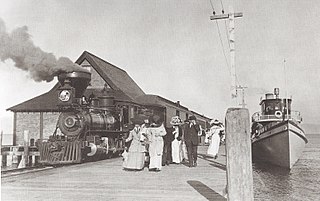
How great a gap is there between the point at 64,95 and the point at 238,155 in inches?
436

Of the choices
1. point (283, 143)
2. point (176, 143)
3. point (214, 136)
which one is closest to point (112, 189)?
point (176, 143)

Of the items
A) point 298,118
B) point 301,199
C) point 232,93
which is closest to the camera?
point 301,199

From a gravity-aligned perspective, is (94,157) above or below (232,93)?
below

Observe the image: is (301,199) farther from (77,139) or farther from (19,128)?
(19,128)

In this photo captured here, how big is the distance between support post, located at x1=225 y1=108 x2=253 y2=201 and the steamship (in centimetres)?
1564

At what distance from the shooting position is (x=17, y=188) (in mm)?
6551

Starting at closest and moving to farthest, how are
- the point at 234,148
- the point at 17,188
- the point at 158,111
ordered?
the point at 234,148
the point at 17,188
the point at 158,111

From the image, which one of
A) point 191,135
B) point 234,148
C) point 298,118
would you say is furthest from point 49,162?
point 298,118

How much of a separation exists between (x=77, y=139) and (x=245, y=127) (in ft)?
35.6

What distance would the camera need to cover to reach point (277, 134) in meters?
20.1

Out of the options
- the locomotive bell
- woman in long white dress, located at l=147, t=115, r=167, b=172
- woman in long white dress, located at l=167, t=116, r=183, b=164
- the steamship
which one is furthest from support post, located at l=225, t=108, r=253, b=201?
the steamship

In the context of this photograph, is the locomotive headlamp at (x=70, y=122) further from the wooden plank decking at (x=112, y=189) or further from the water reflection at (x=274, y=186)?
the water reflection at (x=274, y=186)

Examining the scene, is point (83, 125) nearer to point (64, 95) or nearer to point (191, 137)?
point (64, 95)

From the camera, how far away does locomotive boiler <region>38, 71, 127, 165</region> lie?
535 inches
